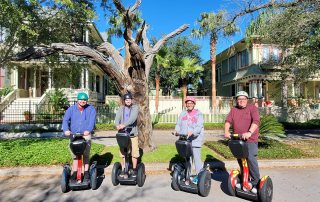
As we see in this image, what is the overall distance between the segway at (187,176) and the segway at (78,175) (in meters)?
1.57

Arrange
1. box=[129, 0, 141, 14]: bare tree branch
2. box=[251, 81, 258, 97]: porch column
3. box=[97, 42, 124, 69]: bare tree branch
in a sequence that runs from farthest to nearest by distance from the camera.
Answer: box=[251, 81, 258, 97]: porch column, box=[97, 42, 124, 69]: bare tree branch, box=[129, 0, 141, 14]: bare tree branch

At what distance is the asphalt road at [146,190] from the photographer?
5.47m

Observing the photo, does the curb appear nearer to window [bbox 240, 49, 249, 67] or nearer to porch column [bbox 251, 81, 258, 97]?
porch column [bbox 251, 81, 258, 97]

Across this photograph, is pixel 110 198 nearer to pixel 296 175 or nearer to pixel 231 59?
pixel 296 175

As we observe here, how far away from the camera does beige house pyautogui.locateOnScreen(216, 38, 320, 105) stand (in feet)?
82.6

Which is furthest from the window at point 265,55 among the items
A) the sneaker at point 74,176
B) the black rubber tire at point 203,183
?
the sneaker at point 74,176

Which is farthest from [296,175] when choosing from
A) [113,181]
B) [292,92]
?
[292,92]

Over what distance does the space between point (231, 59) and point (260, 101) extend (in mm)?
8949

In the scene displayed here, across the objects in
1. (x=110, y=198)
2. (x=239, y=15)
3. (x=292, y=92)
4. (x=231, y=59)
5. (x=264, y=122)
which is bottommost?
(x=110, y=198)

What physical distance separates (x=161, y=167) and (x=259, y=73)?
71.1 feet

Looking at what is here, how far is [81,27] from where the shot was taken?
13.5 metres

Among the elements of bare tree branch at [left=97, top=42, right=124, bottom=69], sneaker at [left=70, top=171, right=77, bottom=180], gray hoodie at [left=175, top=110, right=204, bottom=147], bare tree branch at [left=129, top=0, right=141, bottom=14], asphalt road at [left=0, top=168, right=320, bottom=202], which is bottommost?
asphalt road at [left=0, top=168, right=320, bottom=202]

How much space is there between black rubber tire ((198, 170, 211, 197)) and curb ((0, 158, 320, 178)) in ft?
7.11

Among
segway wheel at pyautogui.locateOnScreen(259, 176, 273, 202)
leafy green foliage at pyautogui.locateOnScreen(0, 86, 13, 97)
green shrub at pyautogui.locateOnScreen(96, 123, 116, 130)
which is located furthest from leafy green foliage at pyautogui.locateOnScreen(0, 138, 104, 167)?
leafy green foliage at pyautogui.locateOnScreen(0, 86, 13, 97)
